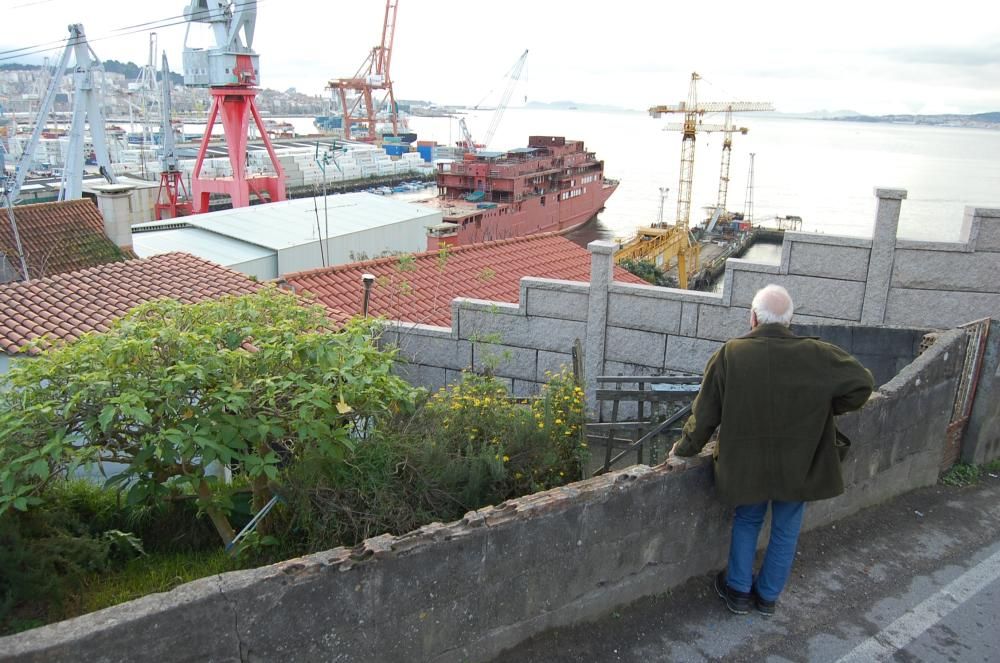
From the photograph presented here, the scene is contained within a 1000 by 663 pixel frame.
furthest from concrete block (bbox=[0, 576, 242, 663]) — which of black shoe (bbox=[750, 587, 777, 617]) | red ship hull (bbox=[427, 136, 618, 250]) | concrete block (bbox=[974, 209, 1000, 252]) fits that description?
red ship hull (bbox=[427, 136, 618, 250])

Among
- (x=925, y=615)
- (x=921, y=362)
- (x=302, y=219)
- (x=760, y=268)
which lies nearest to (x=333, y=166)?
(x=302, y=219)

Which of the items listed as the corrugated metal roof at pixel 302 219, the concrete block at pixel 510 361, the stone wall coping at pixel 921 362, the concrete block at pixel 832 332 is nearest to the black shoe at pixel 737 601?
the stone wall coping at pixel 921 362

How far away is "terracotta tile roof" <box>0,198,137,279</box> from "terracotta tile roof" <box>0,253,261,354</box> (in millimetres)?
8174

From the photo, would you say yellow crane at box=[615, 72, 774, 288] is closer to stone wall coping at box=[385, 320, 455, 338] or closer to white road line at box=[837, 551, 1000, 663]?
stone wall coping at box=[385, 320, 455, 338]

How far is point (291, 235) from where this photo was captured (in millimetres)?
21328

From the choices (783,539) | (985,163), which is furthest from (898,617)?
(985,163)

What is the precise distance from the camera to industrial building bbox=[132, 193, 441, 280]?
19.6m

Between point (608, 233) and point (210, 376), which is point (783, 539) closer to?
point (210, 376)

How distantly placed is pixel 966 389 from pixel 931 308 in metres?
1.79

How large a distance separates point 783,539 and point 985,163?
185 meters

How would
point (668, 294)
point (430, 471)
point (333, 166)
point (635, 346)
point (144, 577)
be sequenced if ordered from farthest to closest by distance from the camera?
point (333, 166) < point (635, 346) < point (668, 294) < point (144, 577) < point (430, 471)

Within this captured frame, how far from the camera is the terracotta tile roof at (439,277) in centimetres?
1177

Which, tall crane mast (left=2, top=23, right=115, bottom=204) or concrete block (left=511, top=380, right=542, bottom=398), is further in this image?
tall crane mast (left=2, top=23, right=115, bottom=204)

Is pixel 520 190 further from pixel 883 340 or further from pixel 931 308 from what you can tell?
pixel 883 340
